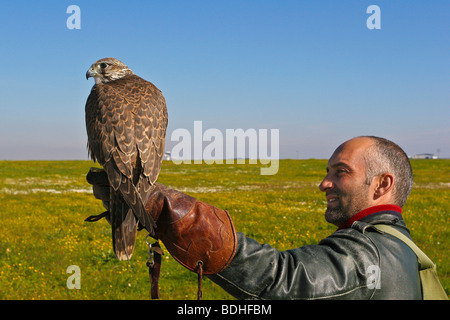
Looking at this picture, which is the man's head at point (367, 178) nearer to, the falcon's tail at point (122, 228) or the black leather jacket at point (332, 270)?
the black leather jacket at point (332, 270)

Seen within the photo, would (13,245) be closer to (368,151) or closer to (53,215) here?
(53,215)

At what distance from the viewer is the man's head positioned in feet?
10.1

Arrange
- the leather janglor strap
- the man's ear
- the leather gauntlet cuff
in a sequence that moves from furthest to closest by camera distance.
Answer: the man's ear < the leather janglor strap < the leather gauntlet cuff

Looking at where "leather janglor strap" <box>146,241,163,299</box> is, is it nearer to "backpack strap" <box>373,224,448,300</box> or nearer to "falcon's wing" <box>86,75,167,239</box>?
"falcon's wing" <box>86,75,167,239</box>

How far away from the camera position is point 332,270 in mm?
2525

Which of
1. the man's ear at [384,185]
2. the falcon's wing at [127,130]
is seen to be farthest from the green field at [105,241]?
the man's ear at [384,185]

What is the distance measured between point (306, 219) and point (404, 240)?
13.2 m

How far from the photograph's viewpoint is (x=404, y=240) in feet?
9.04

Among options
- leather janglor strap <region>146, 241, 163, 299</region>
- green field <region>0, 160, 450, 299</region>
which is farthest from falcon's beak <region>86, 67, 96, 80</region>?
green field <region>0, 160, 450, 299</region>

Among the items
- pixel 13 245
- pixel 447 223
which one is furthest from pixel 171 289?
pixel 447 223

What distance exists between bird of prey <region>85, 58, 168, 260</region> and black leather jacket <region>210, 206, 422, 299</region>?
1.13 meters

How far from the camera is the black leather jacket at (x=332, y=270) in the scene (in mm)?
2508

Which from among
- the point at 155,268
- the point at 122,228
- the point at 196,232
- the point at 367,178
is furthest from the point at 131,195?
the point at 367,178

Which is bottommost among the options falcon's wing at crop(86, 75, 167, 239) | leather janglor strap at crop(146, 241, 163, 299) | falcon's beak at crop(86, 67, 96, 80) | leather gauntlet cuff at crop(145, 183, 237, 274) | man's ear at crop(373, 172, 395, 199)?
leather janglor strap at crop(146, 241, 163, 299)
